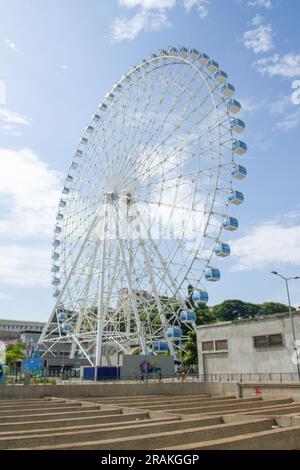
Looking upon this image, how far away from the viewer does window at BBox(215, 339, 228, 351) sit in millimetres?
42844

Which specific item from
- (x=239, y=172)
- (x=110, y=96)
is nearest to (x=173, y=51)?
(x=110, y=96)

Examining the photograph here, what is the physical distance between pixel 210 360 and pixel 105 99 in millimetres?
32965

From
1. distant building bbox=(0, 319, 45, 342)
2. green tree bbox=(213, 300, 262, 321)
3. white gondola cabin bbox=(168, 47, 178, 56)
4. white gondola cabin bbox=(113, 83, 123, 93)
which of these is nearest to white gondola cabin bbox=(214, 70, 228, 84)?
white gondola cabin bbox=(168, 47, 178, 56)

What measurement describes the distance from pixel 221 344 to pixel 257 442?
108 ft

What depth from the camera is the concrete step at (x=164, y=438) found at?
10055mm

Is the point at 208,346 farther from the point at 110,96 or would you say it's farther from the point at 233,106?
the point at 110,96

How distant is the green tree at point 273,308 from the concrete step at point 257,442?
103m

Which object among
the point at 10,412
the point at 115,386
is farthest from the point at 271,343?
the point at 10,412

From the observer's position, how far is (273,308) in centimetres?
11144

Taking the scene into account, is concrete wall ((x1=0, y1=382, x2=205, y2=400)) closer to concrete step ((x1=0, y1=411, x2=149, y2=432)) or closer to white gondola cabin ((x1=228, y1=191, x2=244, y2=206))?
concrete step ((x1=0, y1=411, x2=149, y2=432))

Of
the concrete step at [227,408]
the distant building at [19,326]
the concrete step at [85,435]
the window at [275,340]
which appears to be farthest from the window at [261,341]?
the distant building at [19,326]
